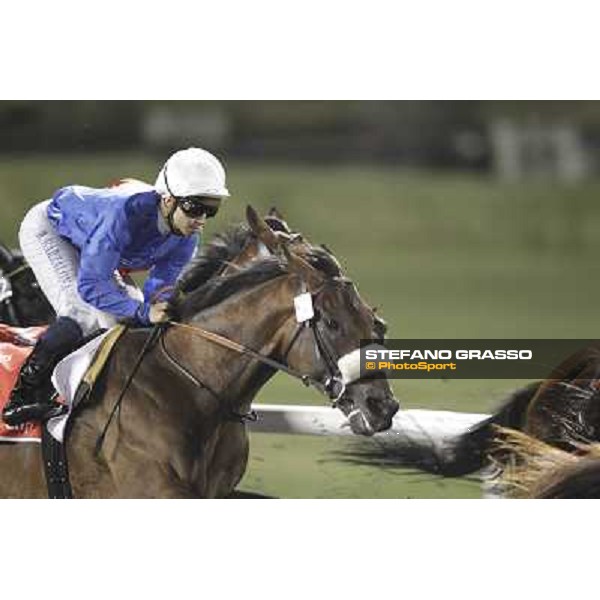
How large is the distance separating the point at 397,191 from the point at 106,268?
3.23 feet

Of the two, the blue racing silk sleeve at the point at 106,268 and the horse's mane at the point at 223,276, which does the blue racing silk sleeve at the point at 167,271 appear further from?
the blue racing silk sleeve at the point at 106,268

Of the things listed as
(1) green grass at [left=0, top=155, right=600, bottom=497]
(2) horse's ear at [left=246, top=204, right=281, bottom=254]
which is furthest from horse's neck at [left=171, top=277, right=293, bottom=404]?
(1) green grass at [left=0, top=155, right=600, bottom=497]

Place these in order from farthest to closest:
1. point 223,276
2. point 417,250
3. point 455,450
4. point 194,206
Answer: point 417,250 → point 455,450 → point 223,276 → point 194,206

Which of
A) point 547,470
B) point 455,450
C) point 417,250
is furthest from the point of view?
point 417,250

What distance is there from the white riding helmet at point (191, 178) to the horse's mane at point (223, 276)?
0.48 ft

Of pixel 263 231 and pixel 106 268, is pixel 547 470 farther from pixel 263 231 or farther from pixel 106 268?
pixel 106 268

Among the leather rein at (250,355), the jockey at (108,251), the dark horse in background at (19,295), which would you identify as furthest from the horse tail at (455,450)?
the dark horse in background at (19,295)

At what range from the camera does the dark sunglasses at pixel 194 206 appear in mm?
3127

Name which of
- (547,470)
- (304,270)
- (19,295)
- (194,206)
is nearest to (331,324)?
(304,270)

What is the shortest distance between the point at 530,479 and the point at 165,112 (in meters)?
1.61

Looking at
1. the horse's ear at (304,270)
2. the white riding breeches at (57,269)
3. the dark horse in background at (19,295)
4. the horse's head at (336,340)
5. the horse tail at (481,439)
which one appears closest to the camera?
the horse's head at (336,340)

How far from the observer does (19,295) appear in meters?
3.60

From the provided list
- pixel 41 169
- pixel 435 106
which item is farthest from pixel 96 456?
pixel 435 106

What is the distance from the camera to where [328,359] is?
301 cm
